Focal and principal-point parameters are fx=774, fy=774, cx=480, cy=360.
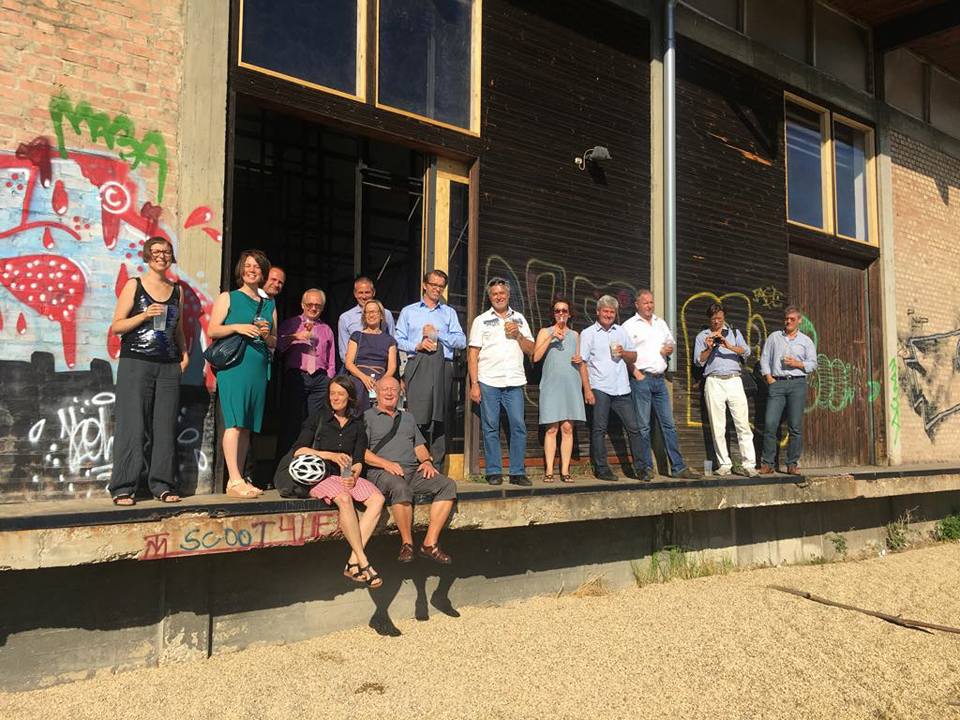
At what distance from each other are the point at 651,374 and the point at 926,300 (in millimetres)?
6697

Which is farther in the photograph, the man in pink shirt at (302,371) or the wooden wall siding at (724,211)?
the wooden wall siding at (724,211)

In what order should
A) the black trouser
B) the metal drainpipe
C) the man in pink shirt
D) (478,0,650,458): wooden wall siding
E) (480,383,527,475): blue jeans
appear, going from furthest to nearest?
1. the metal drainpipe
2. (478,0,650,458): wooden wall siding
3. (480,383,527,475): blue jeans
4. the man in pink shirt
5. the black trouser

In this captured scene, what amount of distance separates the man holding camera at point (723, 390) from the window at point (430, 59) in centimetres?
341

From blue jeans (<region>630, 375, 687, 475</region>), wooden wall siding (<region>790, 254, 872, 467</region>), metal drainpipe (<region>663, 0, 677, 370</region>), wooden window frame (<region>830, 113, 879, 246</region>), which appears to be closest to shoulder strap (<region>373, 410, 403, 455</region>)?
blue jeans (<region>630, 375, 687, 475</region>)

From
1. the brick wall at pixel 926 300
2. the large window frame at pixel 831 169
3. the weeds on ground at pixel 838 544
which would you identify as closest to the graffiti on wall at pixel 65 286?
the weeds on ground at pixel 838 544

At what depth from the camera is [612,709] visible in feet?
14.2

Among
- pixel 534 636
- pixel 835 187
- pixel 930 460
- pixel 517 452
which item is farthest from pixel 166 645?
pixel 930 460

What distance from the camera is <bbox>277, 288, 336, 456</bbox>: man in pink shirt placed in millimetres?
5828

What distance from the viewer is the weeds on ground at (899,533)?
1002cm

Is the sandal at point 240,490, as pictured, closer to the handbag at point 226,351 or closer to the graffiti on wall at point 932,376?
the handbag at point 226,351

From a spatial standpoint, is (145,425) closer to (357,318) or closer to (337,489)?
(337,489)

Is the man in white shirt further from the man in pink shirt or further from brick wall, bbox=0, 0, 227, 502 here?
brick wall, bbox=0, 0, 227, 502

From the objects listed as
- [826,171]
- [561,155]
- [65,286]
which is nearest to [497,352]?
[561,155]

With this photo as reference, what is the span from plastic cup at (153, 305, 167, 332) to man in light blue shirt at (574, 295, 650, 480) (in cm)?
373
